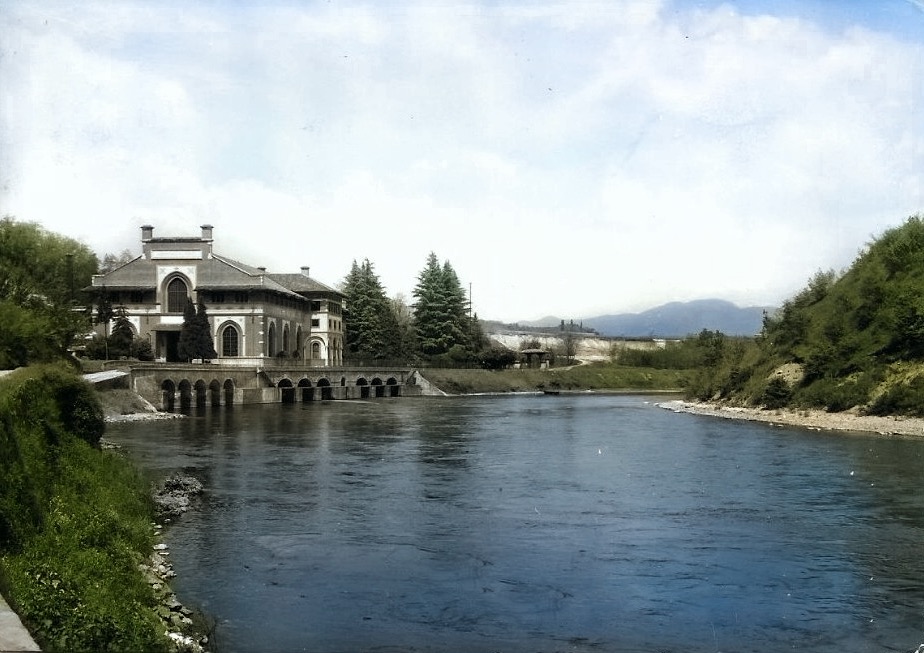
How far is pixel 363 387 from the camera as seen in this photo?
91250 mm

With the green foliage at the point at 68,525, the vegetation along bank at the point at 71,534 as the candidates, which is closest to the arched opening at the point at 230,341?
the green foliage at the point at 68,525

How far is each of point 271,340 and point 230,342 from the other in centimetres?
406

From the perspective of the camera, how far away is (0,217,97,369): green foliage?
124 ft

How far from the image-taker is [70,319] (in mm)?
49062

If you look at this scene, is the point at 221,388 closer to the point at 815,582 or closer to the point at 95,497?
the point at 95,497

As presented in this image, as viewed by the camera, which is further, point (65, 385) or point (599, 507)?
point (599, 507)

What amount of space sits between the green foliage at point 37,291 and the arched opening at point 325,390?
22.5 meters

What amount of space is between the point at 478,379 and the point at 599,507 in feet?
253

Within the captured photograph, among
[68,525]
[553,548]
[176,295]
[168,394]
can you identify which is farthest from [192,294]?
[68,525]

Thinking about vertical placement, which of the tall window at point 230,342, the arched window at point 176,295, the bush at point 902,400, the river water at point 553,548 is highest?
the arched window at point 176,295

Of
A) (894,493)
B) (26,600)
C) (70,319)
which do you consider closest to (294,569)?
(26,600)

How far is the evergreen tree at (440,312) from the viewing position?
4154 inches

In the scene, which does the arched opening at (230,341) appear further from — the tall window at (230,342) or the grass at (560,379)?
the grass at (560,379)

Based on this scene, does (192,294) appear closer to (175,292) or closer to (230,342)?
(175,292)
